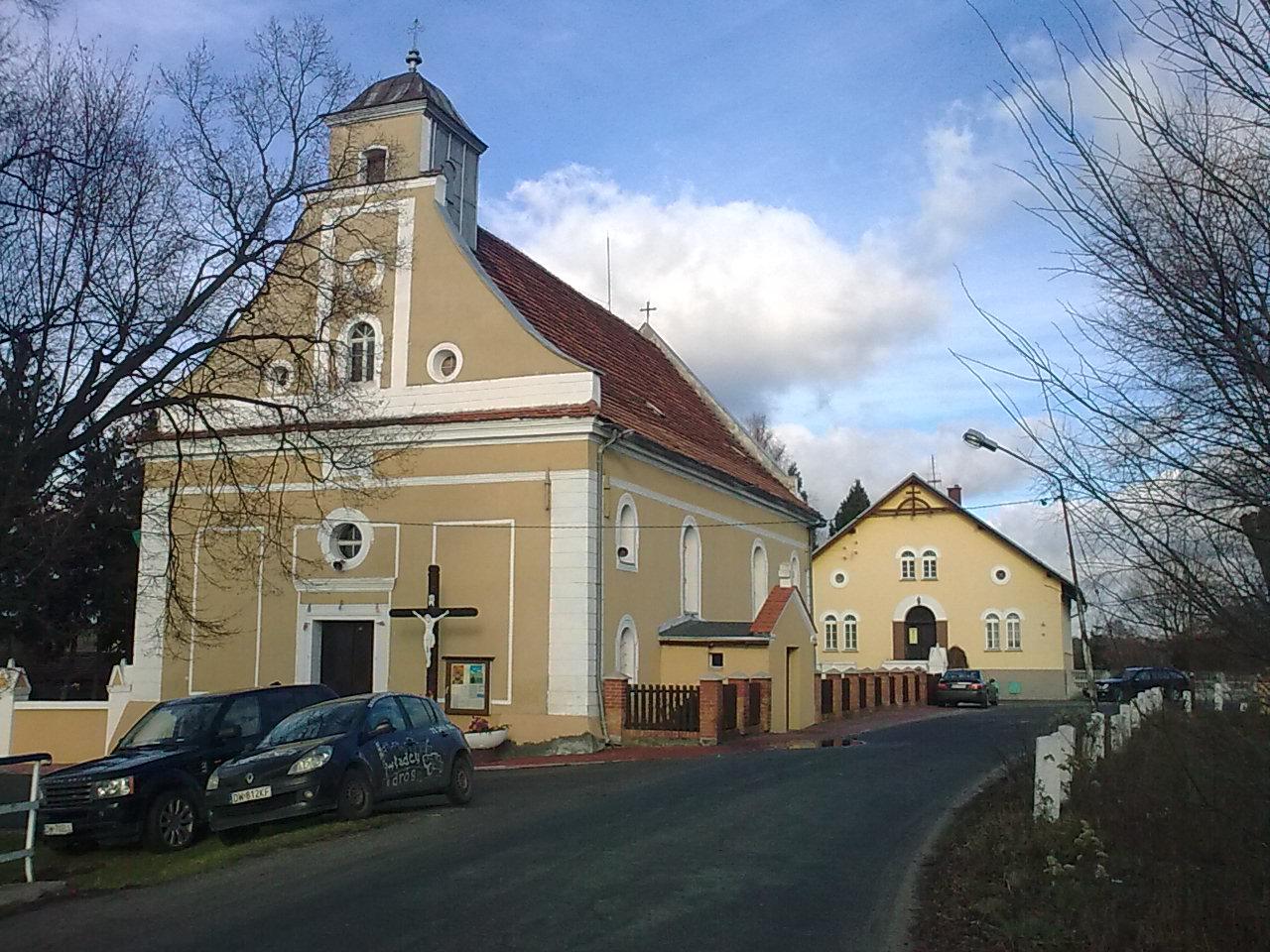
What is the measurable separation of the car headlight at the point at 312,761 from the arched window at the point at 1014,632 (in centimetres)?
4453

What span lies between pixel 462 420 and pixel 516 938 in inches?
696

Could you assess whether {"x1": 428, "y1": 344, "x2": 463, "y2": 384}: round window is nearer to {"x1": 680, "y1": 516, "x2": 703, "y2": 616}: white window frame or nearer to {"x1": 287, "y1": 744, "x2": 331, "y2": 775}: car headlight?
{"x1": 680, "y1": 516, "x2": 703, "y2": 616}: white window frame

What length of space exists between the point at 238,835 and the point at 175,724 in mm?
2278

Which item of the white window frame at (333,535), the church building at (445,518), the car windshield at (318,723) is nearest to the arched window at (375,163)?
the church building at (445,518)

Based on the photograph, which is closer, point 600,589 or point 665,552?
point 600,589

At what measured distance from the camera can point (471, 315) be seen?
25.9 m

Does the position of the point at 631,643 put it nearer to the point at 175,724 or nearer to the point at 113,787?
the point at 175,724

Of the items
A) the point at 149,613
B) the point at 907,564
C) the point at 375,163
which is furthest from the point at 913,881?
the point at 907,564

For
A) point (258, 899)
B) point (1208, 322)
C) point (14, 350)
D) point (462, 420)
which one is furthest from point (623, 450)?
point (1208, 322)

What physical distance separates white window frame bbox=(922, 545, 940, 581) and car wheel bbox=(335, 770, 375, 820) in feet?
146

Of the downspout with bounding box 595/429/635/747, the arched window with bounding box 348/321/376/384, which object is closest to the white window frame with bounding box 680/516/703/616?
the downspout with bounding box 595/429/635/747

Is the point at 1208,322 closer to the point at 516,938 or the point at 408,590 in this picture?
the point at 516,938

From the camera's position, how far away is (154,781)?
1363cm

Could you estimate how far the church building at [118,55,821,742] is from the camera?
2389 centimetres
